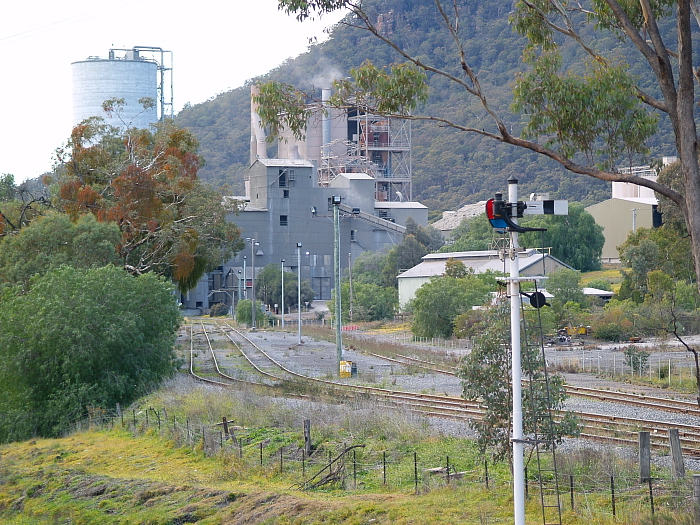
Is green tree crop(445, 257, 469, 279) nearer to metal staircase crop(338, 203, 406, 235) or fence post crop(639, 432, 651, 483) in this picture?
metal staircase crop(338, 203, 406, 235)

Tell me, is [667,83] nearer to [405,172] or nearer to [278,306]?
[278,306]

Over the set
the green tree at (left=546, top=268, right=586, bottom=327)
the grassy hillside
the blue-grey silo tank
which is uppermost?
→ the blue-grey silo tank

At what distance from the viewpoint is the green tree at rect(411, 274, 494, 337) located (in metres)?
56.2

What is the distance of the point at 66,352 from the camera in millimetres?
28797

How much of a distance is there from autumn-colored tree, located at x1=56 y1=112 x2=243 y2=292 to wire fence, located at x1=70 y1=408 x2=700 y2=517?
2168 cm

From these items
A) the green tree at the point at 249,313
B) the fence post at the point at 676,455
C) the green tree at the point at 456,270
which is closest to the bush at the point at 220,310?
the green tree at the point at 249,313

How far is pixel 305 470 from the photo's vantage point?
1694cm

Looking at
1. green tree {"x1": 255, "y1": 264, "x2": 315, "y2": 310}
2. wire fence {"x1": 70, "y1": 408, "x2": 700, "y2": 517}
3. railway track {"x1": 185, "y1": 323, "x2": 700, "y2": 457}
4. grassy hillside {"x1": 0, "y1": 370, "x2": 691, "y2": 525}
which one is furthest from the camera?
green tree {"x1": 255, "y1": 264, "x2": 315, "y2": 310}

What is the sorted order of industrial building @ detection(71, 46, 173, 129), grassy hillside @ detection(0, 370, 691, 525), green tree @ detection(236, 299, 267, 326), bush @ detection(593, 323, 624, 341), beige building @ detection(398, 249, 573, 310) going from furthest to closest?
industrial building @ detection(71, 46, 173, 129) → green tree @ detection(236, 299, 267, 326) → beige building @ detection(398, 249, 573, 310) → bush @ detection(593, 323, 624, 341) → grassy hillside @ detection(0, 370, 691, 525)

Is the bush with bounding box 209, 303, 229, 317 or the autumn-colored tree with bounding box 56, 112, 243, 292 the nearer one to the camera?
the autumn-colored tree with bounding box 56, 112, 243, 292

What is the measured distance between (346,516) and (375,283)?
249 ft

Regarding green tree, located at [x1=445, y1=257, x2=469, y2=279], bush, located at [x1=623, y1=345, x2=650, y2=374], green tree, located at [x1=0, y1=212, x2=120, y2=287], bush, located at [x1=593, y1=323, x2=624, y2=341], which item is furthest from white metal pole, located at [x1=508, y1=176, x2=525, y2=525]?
green tree, located at [x1=445, y1=257, x2=469, y2=279]

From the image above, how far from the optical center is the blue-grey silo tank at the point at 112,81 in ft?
533

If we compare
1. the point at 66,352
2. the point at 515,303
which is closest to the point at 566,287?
the point at 66,352
